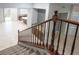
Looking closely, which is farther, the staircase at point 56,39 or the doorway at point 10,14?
the doorway at point 10,14

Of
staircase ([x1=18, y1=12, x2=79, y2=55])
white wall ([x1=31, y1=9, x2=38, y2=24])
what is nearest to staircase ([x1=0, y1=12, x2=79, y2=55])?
staircase ([x1=18, y1=12, x2=79, y2=55])

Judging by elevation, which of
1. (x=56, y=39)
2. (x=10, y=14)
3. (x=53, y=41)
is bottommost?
(x=56, y=39)

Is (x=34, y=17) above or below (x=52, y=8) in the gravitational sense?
below

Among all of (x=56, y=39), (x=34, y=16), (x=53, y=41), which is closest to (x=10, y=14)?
(x=34, y=16)

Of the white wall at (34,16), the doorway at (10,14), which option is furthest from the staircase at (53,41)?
the doorway at (10,14)

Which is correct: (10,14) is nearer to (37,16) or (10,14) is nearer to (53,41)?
(37,16)

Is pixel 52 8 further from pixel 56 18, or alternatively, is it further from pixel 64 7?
pixel 56 18

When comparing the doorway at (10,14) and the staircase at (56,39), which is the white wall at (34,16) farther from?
the doorway at (10,14)

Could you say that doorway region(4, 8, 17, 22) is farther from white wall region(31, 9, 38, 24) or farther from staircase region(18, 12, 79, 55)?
white wall region(31, 9, 38, 24)

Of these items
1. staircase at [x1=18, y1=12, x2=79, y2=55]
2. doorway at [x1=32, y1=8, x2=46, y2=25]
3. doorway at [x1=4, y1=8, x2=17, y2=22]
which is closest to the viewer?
staircase at [x1=18, y1=12, x2=79, y2=55]

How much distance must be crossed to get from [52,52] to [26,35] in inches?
153

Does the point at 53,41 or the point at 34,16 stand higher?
the point at 34,16
